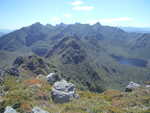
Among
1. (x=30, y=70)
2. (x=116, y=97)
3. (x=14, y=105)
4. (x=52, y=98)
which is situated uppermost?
(x=14, y=105)

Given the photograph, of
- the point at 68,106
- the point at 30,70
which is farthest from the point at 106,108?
the point at 30,70

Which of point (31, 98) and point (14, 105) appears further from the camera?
point (31, 98)

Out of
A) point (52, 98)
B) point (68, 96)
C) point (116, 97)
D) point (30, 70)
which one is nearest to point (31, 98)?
point (52, 98)

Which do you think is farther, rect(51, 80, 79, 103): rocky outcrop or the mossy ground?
rect(51, 80, 79, 103): rocky outcrop

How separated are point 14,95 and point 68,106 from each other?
810 centimetres

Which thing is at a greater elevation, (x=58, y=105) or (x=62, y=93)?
(x=62, y=93)

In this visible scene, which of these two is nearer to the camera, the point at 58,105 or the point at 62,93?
the point at 58,105

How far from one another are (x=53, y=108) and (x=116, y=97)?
15383 mm

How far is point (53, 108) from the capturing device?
2625 cm

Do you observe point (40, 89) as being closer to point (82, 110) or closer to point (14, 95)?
point (14, 95)

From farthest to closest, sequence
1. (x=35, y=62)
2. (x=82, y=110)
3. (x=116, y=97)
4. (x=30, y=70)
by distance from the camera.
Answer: (x=35, y=62) < (x=30, y=70) < (x=116, y=97) < (x=82, y=110)

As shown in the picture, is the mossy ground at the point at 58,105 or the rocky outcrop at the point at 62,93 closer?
the mossy ground at the point at 58,105

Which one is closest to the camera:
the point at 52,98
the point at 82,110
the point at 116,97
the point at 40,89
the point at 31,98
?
the point at 82,110

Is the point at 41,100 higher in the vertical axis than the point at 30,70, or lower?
higher
